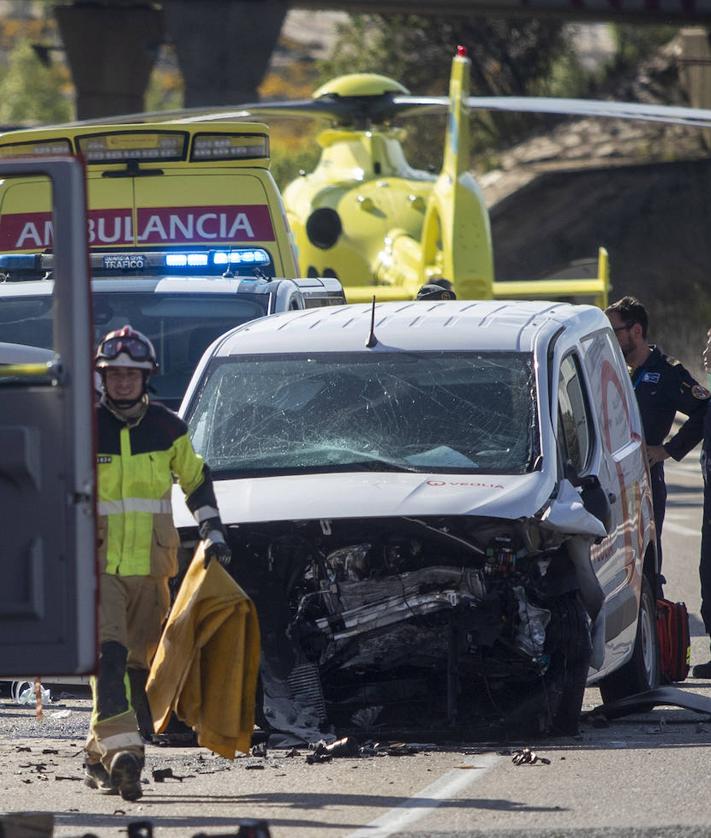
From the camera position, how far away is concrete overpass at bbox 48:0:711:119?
109 ft

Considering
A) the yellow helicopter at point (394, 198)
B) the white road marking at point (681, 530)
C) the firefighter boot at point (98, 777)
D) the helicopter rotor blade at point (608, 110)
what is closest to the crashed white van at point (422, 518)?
the firefighter boot at point (98, 777)

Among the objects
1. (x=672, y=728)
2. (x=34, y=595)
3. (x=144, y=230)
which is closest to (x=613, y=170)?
(x=144, y=230)

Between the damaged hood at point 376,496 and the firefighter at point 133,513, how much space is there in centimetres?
36

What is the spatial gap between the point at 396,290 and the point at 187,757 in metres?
12.3

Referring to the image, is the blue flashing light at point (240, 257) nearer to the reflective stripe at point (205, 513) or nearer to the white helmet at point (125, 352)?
the white helmet at point (125, 352)

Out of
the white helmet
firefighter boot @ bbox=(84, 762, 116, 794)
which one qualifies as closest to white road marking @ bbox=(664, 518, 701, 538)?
the white helmet

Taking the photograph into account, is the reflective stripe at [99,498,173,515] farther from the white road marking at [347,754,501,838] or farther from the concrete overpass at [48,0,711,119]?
the concrete overpass at [48,0,711,119]

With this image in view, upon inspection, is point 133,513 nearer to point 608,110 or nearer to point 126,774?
point 126,774

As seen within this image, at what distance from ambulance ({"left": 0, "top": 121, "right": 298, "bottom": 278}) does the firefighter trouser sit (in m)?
6.58

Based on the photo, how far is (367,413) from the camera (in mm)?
8633

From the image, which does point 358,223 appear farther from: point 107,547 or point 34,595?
point 34,595

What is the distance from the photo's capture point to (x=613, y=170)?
131 feet

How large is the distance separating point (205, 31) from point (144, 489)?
2715 cm

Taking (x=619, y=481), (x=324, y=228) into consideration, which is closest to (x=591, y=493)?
(x=619, y=481)
